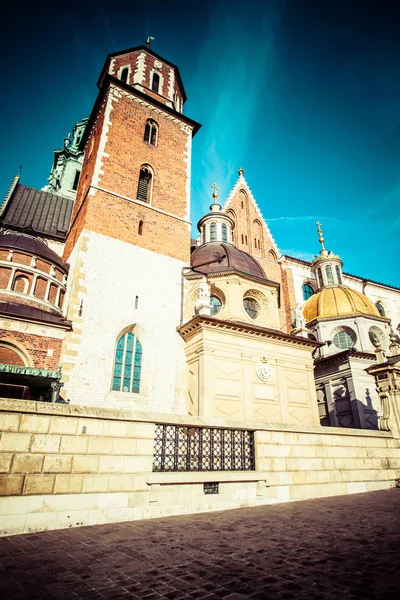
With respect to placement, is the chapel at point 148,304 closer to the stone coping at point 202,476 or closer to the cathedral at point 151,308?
the cathedral at point 151,308

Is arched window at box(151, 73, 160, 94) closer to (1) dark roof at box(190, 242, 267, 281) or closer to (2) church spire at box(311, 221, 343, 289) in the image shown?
(1) dark roof at box(190, 242, 267, 281)

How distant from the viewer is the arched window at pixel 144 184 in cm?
1921

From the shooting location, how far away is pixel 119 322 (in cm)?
1472

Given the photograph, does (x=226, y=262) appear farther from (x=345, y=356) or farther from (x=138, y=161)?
(x=345, y=356)

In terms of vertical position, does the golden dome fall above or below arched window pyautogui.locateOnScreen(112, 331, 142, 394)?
above

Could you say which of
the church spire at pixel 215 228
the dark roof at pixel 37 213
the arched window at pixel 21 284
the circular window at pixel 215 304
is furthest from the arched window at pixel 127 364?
the church spire at pixel 215 228

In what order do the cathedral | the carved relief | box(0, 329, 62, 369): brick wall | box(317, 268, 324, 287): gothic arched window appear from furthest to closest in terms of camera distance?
box(317, 268, 324, 287): gothic arched window < the carved relief < the cathedral < box(0, 329, 62, 369): brick wall

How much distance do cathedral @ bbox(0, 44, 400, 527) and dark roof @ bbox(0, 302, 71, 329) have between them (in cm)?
9

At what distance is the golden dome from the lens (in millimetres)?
26562

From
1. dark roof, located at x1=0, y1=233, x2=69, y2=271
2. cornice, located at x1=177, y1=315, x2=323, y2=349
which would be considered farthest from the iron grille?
dark roof, located at x1=0, y1=233, x2=69, y2=271

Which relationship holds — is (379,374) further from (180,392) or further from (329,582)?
(329,582)

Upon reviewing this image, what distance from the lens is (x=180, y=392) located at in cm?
→ 1496

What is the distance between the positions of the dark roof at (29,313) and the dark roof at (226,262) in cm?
807

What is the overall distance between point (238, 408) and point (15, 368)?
28.7 feet
